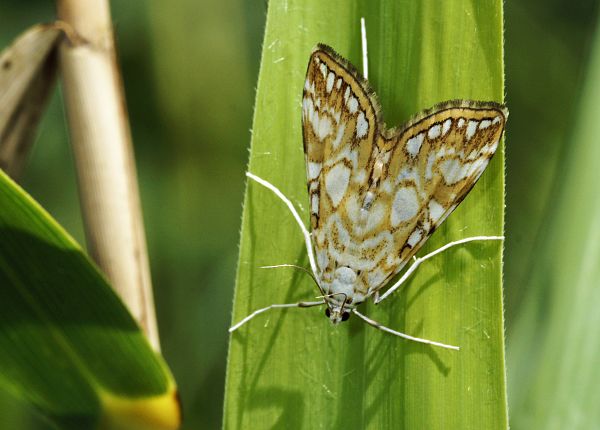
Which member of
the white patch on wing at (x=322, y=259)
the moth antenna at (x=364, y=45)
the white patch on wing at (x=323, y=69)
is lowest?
the white patch on wing at (x=322, y=259)

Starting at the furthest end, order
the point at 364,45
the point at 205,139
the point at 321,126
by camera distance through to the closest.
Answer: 1. the point at 205,139
2. the point at 321,126
3. the point at 364,45

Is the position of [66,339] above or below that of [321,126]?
below

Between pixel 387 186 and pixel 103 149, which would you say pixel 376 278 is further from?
pixel 103 149

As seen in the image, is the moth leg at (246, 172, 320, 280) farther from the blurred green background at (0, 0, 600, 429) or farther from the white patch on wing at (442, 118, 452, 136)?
the blurred green background at (0, 0, 600, 429)

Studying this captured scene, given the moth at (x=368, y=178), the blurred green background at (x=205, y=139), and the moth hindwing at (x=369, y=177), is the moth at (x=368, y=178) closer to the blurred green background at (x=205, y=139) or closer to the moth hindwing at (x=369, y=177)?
the moth hindwing at (x=369, y=177)

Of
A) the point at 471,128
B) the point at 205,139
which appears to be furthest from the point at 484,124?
the point at 205,139

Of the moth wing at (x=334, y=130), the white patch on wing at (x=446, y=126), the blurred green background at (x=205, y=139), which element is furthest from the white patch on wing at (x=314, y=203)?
the blurred green background at (x=205, y=139)

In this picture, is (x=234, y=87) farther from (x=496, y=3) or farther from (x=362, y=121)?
(x=496, y=3)

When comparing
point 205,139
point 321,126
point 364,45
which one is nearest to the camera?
point 364,45
